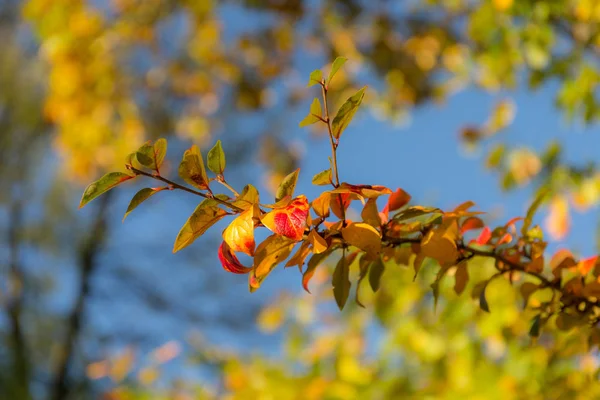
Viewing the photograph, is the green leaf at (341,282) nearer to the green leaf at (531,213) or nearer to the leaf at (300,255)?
the leaf at (300,255)

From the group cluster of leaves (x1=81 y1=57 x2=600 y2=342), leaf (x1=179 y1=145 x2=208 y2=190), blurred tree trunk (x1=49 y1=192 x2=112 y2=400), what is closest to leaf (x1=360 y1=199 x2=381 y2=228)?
cluster of leaves (x1=81 y1=57 x2=600 y2=342)

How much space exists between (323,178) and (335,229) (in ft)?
0.13

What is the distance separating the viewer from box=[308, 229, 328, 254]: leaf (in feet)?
1.10

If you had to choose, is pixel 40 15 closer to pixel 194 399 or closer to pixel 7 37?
pixel 194 399

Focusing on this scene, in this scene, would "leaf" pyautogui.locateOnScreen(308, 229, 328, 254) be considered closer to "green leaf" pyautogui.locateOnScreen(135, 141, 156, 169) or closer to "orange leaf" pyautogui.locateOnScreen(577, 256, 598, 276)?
"green leaf" pyautogui.locateOnScreen(135, 141, 156, 169)

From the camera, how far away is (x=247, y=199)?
0.35 metres

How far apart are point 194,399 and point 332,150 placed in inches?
62.6

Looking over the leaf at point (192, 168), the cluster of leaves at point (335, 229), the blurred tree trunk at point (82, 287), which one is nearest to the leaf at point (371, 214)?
the cluster of leaves at point (335, 229)

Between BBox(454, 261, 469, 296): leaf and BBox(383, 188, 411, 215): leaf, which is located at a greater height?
BBox(383, 188, 411, 215): leaf

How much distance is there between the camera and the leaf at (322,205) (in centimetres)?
37

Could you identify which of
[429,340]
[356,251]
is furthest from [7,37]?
[356,251]

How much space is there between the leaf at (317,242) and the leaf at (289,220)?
12 mm

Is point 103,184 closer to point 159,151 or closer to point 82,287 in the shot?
point 159,151

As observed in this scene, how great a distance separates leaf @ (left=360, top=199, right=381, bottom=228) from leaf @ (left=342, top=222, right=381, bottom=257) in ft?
0.11
